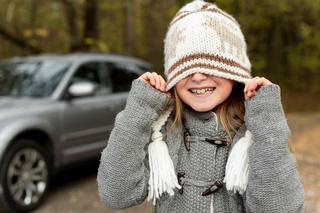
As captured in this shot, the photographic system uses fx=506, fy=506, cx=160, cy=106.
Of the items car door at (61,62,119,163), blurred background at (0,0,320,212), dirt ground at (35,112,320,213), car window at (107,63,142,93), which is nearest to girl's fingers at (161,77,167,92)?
blurred background at (0,0,320,212)

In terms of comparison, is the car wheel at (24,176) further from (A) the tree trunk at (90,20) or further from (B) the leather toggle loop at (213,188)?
(A) the tree trunk at (90,20)

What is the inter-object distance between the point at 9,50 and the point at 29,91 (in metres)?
9.76

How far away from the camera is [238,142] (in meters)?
1.92

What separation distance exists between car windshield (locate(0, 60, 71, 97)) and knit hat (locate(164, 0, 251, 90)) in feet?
12.1

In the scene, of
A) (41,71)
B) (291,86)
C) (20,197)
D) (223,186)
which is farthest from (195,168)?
(291,86)

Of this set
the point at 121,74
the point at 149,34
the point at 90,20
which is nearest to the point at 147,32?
the point at 149,34

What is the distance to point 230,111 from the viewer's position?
206cm

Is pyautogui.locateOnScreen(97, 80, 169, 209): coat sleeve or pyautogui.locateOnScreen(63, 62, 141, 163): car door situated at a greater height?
pyautogui.locateOnScreen(97, 80, 169, 209): coat sleeve

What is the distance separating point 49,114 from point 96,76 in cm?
114

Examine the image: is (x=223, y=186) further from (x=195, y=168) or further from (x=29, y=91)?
(x=29, y=91)

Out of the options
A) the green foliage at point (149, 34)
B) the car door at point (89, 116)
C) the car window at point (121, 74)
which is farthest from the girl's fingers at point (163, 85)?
the green foliage at point (149, 34)

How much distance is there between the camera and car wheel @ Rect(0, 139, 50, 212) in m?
4.79

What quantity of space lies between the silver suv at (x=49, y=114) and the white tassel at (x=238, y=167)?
3319 millimetres

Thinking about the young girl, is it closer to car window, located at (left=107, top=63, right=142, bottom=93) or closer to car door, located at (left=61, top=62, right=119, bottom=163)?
car door, located at (left=61, top=62, right=119, bottom=163)
